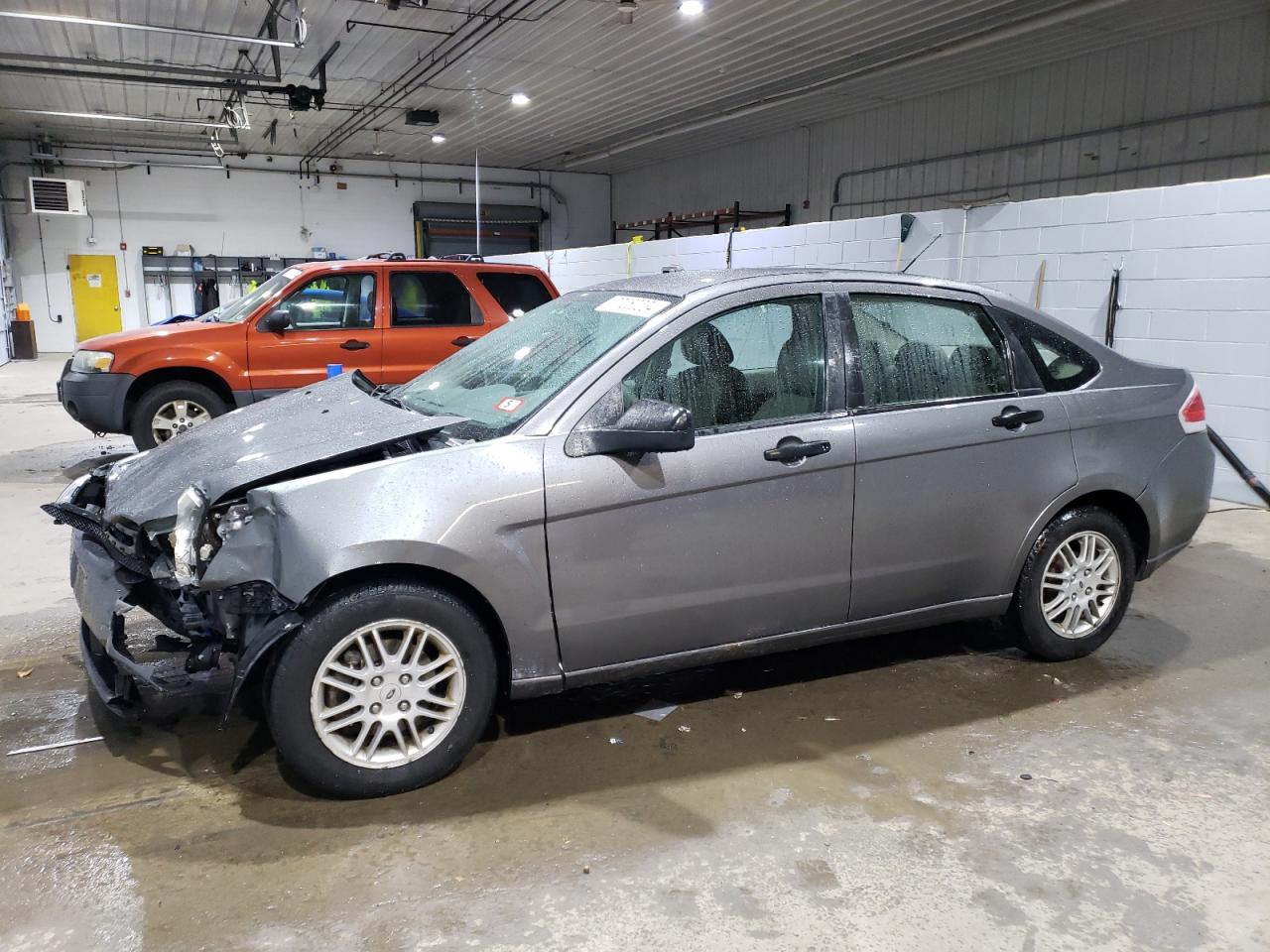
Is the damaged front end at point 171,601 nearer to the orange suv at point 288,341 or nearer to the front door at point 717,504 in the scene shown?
the front door at point 717,504

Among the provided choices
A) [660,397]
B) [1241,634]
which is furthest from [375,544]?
[1241,634]

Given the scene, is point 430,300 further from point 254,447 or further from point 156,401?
point 254,447

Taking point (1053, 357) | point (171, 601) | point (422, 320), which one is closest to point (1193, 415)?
point (1053, 357)

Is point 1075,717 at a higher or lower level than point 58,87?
lower

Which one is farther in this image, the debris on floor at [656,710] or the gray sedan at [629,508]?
the debris on floor at [656,710]

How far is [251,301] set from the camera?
7.81 meters

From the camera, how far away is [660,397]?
3.08m

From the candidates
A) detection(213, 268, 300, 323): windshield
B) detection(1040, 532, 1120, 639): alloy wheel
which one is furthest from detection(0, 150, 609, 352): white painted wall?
detection(1040, 532, 1120, 639): alloy wheel

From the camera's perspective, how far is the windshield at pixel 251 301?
7656 mm

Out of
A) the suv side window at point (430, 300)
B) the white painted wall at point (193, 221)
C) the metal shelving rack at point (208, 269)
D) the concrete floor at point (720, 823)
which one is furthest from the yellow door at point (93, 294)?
the concrete floor at point (720, 823)

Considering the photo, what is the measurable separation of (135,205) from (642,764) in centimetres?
2308

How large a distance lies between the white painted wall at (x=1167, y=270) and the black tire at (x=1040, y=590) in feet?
12.6

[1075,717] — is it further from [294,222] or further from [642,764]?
[294,222]

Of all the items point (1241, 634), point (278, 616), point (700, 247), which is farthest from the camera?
point (700, 247)
